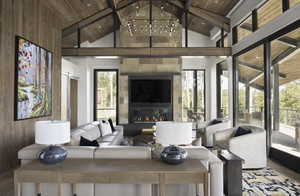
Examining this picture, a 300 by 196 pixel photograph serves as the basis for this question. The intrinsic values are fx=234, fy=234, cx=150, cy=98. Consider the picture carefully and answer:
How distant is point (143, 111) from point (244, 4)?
5.12m

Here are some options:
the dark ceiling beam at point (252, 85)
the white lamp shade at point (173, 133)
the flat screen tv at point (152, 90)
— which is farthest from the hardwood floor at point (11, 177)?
the flat screen tv at point (152, 90)

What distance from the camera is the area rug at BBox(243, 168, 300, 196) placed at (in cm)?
323

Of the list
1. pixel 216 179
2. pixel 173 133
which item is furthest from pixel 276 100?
pixel 173 133

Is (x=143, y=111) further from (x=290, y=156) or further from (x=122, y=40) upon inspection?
(x=290, y=156)

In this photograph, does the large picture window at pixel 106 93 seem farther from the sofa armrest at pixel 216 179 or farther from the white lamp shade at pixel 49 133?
the sofa armrest at pixel 216 179

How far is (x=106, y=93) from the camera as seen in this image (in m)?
9.95

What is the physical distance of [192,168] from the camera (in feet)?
7.68

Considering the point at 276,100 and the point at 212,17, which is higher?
the point at 212,17

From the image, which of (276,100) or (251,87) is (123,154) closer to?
(276,100)

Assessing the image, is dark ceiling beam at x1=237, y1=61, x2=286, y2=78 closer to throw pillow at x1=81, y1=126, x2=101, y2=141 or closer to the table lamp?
throw pillow at x1=81, y1=126, x2=101, y2=141

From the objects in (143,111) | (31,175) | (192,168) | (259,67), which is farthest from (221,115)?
(31,175)

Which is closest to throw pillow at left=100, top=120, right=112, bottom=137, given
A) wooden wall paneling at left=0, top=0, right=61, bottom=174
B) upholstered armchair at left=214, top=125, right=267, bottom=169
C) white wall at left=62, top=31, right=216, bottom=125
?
wooden wall paneling at left=0, top=0, right=61, bottom=174

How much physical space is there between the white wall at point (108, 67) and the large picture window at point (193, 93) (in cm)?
21

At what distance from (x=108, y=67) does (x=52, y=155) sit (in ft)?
25.2
